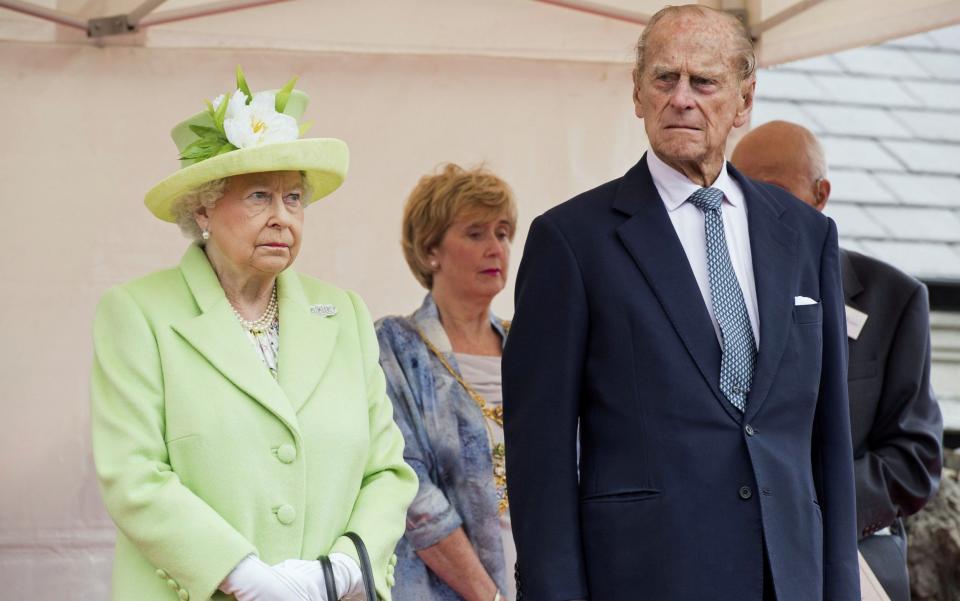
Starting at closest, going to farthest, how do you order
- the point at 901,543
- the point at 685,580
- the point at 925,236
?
the point at 685,580 < the point at 901,543 < the point at 925,236

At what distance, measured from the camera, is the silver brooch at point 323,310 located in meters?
3.76

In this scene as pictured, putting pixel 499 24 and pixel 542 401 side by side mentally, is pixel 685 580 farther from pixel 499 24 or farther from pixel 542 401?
pixel 499 24

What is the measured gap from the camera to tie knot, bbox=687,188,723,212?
11.4ft

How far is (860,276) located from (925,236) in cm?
380

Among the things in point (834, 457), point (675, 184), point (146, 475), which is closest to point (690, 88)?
point (675, 184)

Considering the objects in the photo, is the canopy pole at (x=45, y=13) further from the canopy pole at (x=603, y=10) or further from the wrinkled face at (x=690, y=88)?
the wrinkled face at (x=690, y=88)

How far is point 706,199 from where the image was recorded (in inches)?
137

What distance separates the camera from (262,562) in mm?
3346

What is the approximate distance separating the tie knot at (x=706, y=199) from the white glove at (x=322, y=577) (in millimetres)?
1084

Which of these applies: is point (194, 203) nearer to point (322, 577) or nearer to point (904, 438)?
point (322, 577)

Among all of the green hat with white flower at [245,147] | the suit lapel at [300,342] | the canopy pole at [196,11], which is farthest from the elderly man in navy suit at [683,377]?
the canopy pole at [196,11]

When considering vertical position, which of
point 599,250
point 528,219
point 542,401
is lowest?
point 542,401

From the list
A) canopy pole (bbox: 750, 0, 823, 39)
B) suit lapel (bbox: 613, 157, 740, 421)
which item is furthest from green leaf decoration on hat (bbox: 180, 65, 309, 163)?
canopy pole (bbox: 750, 0, 823, 39)

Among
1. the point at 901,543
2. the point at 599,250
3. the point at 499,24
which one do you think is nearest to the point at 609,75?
the point at 499,24
